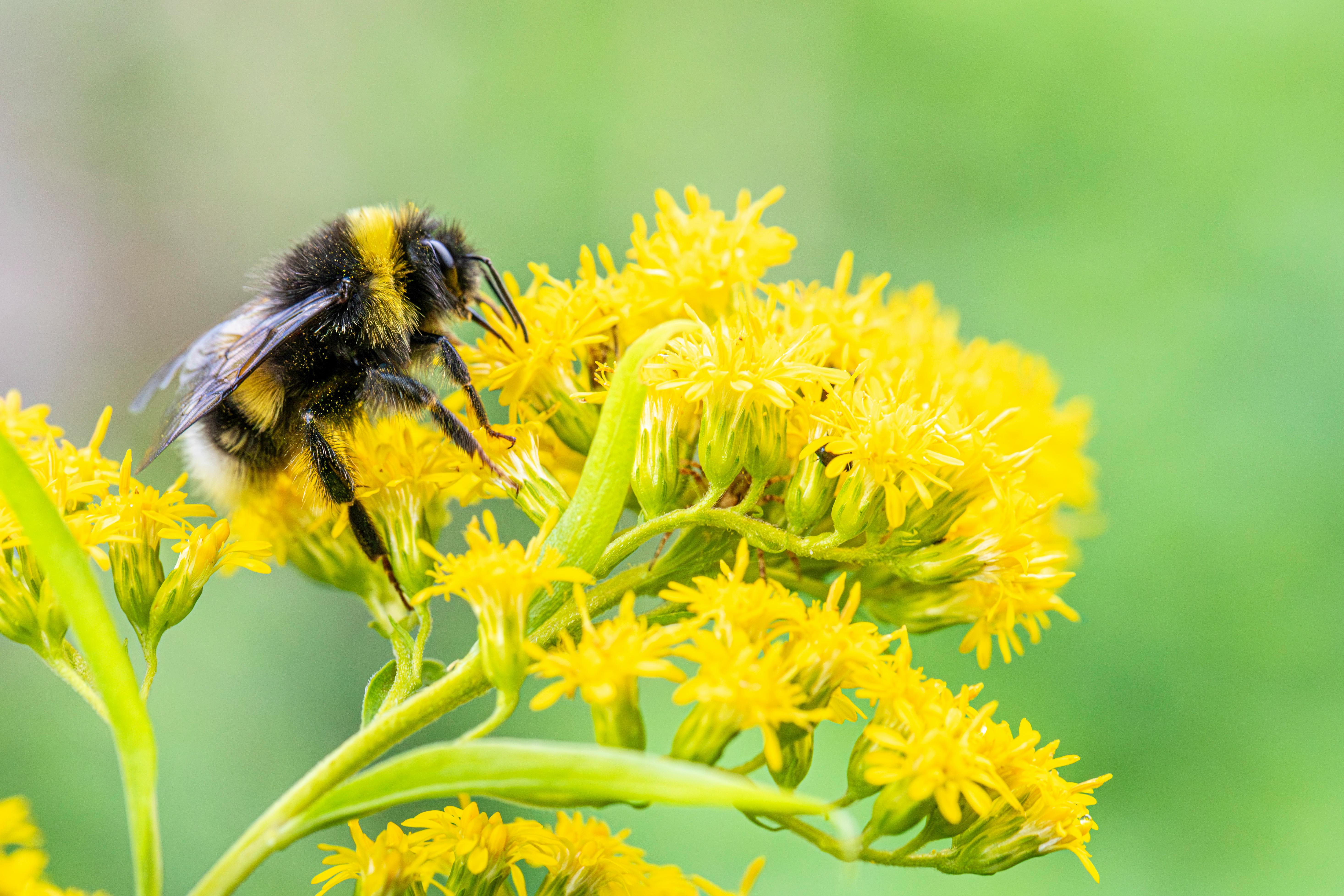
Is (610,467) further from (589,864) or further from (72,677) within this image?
(72,677)

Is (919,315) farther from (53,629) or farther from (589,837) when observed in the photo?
Result: (53,629)

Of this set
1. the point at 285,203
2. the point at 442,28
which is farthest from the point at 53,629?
the point at 442,28

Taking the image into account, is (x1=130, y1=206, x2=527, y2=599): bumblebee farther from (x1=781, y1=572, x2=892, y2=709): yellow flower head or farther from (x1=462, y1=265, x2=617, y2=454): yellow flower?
(x1=781, y1=572, x2=892, y2=709): yellow flower head

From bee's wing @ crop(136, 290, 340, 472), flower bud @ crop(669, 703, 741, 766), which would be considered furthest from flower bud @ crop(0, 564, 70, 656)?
flower bud @ crop(669, 703, 741, 766)

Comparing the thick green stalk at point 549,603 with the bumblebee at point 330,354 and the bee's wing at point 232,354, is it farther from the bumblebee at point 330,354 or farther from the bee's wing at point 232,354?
the bee's wing at point 232,354

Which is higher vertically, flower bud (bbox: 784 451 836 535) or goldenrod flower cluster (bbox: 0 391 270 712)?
flower bud (bbox: 784 451 836 535)

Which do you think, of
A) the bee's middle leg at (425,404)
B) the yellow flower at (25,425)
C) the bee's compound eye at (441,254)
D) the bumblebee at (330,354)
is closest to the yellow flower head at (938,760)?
the bee's middle leg at (425,404)
